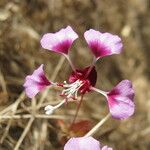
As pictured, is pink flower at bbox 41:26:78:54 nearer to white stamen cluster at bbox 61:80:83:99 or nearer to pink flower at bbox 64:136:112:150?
white stamen cluster at bbox 61:80:83:99

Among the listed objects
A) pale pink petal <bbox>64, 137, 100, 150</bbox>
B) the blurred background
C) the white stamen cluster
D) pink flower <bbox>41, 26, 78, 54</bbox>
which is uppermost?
pink flower <bbox>41, 26, 78, 54</bbox>

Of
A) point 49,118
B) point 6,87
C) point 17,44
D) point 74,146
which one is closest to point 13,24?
point 17,44

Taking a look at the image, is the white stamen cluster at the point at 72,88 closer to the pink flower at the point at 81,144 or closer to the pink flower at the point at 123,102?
the pink flower at the point at 123,102

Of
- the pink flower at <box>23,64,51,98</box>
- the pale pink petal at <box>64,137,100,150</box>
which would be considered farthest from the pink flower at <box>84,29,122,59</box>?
the pale pink petal at <box>64,137,100,150</box>

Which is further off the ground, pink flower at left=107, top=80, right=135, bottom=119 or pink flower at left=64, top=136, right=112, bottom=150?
pink flower at left=107, top=80, right=135, bottom=119

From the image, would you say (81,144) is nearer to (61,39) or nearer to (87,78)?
(87,78)

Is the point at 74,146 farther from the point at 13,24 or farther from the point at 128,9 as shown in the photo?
the point at 128,9
